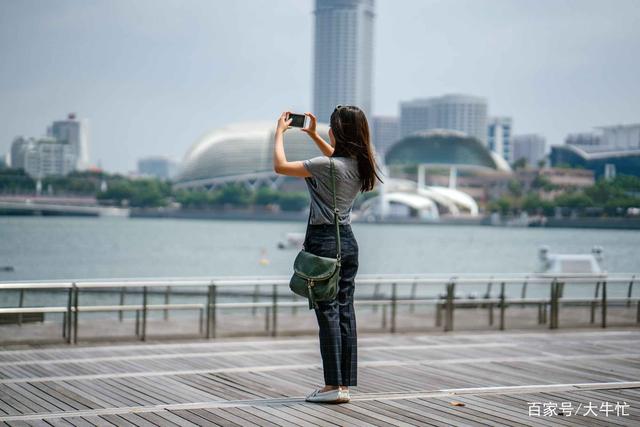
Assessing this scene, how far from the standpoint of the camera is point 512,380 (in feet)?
19.4

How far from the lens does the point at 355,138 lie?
15.0ft

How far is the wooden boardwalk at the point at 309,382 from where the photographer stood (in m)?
4.47

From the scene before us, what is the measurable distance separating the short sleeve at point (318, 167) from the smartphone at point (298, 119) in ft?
0.61

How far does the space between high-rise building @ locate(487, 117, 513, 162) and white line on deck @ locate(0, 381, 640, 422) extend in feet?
522

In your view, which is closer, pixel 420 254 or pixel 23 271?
pixel 23 271

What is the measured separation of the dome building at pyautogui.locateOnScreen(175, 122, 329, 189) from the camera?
122 meters

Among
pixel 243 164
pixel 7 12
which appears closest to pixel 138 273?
pixel 7 12

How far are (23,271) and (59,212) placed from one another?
1443 cm

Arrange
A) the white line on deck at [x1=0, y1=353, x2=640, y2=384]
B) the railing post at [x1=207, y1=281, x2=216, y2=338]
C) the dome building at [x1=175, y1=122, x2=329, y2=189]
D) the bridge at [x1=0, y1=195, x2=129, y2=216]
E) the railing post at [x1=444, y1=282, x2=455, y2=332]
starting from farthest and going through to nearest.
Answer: the dome building at [x1=175, y1=122, x2=329, y2=189]
the bridge at [x1=0, y1=195, x2=129, y2=216]
the railing post at [x1=444, y1=282, x2=455, y2=332]
the railing post at [x1=207, y1=281, x2=216, y2=338]
the white line on deck at [x1=0, y1=353, x2=640, y2=384]

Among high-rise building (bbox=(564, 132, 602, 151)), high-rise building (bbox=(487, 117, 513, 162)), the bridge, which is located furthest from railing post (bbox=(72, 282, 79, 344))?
high-rise building (bbox=(487, 117, 513, 162))

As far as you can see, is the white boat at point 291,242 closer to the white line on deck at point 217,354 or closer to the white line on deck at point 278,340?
the white line on deck at point 278,340

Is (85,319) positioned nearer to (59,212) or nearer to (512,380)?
(512,380)

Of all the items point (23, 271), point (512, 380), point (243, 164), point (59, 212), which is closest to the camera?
point (512, 380)

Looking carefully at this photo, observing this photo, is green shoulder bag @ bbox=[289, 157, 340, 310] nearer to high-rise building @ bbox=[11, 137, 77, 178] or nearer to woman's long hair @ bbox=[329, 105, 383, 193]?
woman's long hair @ bbox=[329, 105, 383, 193]
